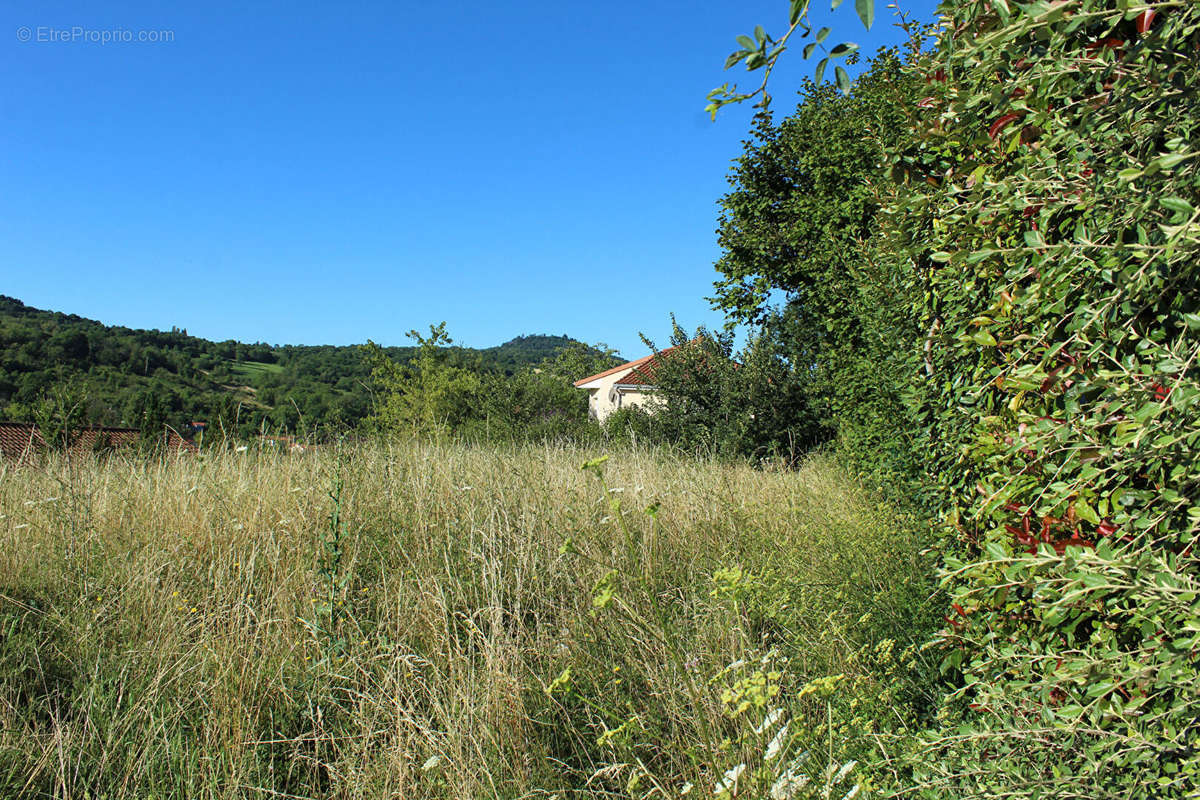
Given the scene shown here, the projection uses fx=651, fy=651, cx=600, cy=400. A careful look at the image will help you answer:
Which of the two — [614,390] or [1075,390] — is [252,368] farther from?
[1075,390]

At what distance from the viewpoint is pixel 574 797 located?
2176 mm

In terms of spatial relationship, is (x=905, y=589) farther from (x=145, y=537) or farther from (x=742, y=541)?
(x=145, y=537)

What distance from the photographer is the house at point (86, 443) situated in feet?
17.1

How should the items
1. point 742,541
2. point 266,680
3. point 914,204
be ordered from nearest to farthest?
point 914,204 < point 266,680 < point 742,541

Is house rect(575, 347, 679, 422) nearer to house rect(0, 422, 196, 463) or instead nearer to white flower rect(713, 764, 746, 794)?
house rect(0, 422, 196, 463)

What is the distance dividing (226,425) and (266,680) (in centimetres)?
418

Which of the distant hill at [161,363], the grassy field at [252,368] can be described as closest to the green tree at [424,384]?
the distant hill at [161,363]

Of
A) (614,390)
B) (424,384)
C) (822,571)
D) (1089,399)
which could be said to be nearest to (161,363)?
(424,384)

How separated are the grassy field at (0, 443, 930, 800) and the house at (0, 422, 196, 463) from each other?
0.56m

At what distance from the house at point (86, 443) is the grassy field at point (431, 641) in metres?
0.56

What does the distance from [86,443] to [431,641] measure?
550 centimetres

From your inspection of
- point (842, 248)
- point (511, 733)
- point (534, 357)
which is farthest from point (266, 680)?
point (534, 357)

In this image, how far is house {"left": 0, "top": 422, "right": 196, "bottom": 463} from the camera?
205 inches

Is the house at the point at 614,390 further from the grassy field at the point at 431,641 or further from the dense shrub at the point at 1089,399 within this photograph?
the dense shrub at the point at 1089,399
